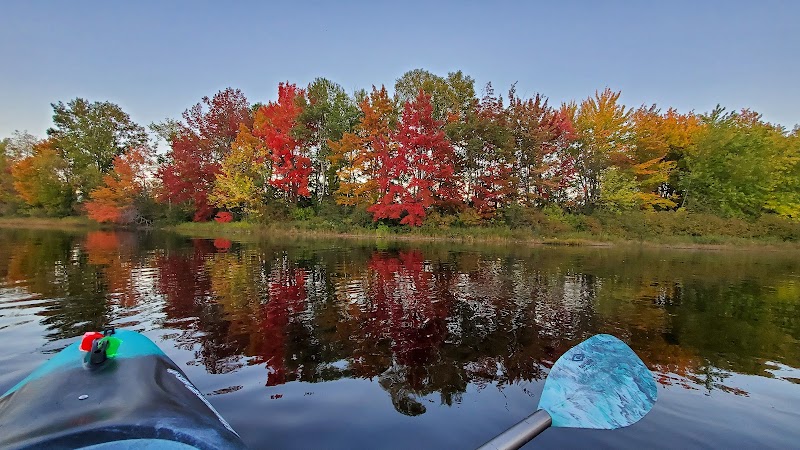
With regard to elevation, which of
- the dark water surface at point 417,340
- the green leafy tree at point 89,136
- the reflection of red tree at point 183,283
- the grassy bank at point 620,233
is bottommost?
the dark water surface at point 417,340

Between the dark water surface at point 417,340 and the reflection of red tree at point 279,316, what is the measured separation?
0.12 ft

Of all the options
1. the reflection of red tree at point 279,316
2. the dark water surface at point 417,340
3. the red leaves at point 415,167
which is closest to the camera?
the dark water surface at point 417,340

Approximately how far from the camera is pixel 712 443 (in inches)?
147

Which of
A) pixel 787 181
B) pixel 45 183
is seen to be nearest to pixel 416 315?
pixel 787 181

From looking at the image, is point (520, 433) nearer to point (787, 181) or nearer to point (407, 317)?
point (407, 317)

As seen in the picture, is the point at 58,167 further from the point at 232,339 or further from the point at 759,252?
the point at 759,252

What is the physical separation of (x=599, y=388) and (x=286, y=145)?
32.6 metres

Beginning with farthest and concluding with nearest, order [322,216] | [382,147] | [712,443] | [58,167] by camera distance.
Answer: [58,167]
[322,216]
[382,147]
[712,443]

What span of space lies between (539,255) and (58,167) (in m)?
47.4

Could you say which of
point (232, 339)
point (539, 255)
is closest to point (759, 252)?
point (539, 255)

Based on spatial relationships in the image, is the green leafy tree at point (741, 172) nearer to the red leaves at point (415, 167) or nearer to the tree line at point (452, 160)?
the tree line at point (452, 160)

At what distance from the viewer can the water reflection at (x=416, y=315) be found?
17.7 ft

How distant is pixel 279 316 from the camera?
7.61 meters

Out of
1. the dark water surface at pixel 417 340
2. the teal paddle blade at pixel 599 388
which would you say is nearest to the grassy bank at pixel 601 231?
the dark water surface at pixel 417 340
